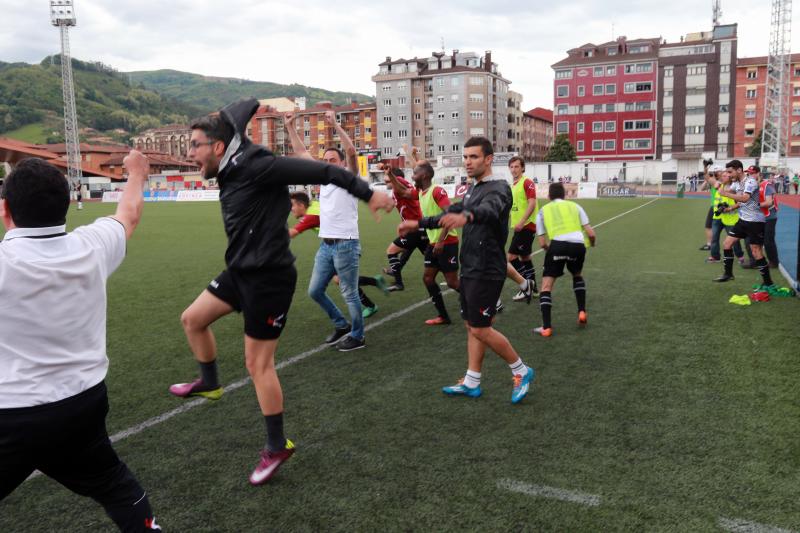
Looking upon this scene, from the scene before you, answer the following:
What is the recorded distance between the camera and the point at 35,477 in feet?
12.2

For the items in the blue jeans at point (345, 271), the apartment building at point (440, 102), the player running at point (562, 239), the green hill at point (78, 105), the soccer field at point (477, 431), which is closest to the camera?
the soccer field at point (477, 431)

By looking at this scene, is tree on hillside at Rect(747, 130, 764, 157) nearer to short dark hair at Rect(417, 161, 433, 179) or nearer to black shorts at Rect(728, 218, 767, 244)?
black shorts at Rect(728, 218, 767, 244)

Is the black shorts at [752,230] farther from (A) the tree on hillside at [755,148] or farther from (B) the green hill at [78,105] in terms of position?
(B) the green hill at [78,105]

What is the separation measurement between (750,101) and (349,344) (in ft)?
317

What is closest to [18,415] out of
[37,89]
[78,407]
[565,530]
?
[78,407]

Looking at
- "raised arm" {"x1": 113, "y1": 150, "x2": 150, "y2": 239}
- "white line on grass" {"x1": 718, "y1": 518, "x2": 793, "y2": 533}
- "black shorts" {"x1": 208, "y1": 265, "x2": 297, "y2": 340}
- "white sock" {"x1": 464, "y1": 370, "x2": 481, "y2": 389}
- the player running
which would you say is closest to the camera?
"raised arm" {"x1": 113, "y1": 150, "x2": 150, "y2": 239}

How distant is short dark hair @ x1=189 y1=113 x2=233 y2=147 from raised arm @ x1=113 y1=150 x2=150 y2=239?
0.61 m

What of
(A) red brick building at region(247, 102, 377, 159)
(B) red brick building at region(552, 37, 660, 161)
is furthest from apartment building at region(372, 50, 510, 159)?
(B) red brick building at region(552, 37, 660, 161)

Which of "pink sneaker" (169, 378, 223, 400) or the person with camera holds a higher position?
the person with camera

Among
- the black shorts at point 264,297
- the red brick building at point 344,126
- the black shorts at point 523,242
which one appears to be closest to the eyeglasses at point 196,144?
the black shorts at point 264,297

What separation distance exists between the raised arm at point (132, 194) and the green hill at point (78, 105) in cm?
15206

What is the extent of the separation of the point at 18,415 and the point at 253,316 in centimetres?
153

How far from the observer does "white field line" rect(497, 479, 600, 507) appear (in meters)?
3.26

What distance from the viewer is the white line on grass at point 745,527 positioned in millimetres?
2939
